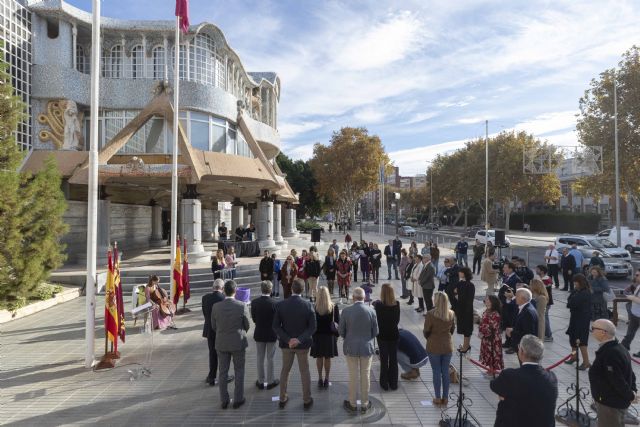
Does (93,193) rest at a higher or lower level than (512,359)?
higher

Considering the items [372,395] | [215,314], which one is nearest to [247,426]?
[215,314]

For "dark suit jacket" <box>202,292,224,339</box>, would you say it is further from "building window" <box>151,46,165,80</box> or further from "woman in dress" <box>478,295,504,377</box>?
"building window" <box>151,46,165,80</box>

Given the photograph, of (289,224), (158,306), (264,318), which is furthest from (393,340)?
(289,224)

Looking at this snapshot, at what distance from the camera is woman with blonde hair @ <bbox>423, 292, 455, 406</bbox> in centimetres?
618

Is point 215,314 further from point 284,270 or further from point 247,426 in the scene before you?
point 284,270

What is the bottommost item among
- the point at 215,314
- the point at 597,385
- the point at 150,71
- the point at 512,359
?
the point at 512,359

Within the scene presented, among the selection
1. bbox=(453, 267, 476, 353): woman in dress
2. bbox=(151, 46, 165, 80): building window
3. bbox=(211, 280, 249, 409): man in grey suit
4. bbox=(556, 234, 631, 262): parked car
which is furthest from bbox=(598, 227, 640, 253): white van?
bbox=(211, 280, 249, 409): man in grey suit

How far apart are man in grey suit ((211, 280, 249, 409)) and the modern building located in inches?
541

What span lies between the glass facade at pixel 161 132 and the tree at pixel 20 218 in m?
8.96

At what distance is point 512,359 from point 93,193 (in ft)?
30.0

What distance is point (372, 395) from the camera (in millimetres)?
6820

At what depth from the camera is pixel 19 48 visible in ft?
65.3

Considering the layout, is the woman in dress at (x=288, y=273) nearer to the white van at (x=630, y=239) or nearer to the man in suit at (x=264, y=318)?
the man in suit at (x=264, y=318)

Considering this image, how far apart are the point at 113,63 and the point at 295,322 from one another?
22.6m
